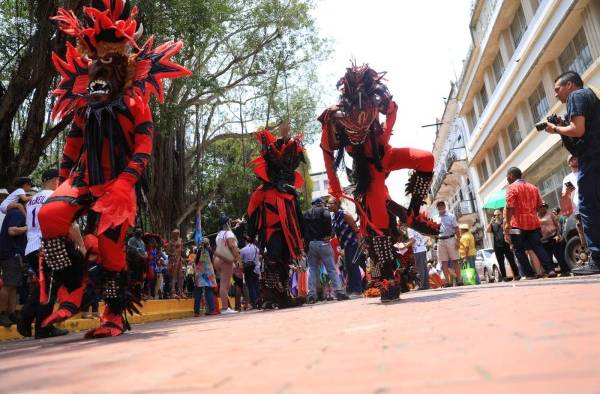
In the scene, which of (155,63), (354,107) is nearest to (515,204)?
(354,107)

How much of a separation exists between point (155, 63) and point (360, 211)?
7.18 feet

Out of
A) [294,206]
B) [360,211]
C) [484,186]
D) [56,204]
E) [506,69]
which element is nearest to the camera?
[56,204]

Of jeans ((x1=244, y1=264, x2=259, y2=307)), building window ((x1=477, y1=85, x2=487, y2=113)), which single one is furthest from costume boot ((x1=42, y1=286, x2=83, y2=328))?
building window ((x1=477, y1=85, x2=487, y2=113))

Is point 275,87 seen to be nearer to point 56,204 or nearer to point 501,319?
point 56,204

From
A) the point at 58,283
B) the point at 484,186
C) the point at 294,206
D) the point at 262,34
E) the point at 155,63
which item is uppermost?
the point at 262,34

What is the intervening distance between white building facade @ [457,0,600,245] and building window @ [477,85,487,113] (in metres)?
0.04

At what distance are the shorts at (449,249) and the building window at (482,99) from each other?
68.7ft

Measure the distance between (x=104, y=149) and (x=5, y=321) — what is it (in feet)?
9.33

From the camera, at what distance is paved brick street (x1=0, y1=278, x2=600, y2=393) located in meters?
1.03

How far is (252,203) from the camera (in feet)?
22.5

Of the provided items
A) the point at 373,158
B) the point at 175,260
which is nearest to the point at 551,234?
the point at 373,158

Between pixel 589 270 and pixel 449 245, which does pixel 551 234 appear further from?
pixel 589 270

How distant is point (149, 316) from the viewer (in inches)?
303

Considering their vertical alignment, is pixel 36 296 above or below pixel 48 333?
above
